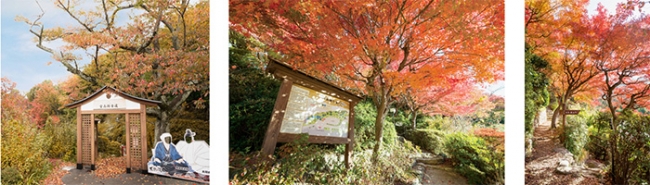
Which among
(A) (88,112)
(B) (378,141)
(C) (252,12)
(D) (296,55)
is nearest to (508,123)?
(B) (378,141)

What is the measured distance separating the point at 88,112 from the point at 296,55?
190 centimetres

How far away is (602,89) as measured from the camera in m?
3.29

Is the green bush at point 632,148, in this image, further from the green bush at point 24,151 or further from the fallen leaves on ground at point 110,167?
the green bush at point 24,151

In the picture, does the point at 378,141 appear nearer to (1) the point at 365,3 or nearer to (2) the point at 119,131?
(1) the point at 365,3

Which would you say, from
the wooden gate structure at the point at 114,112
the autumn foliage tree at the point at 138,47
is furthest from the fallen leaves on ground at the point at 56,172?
the autumn foliage tree at the point at 138,47

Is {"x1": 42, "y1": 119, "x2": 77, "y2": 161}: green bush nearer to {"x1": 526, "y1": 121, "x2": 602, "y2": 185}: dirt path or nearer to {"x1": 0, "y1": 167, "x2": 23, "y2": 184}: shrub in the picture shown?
{"x1": 0, "y1": 167, "x2": 23, "y2": 184}: shrub

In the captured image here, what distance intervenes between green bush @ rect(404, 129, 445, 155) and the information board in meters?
0.63

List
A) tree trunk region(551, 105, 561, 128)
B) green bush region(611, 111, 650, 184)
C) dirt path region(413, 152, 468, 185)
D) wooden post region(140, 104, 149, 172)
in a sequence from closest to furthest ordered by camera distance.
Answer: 1. green bush region(611, 111, 650, 184)
2. wooden post region(140, 104, 149, 172)
3. tree trunk region(551, 105, 561, 128)
4. dirt path region(413, 152, 468, 185)

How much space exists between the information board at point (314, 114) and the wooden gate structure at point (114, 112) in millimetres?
1185

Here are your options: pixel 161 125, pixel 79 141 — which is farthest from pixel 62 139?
pixel 161 125

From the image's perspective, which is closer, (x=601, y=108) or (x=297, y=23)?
(x=601, y=108)

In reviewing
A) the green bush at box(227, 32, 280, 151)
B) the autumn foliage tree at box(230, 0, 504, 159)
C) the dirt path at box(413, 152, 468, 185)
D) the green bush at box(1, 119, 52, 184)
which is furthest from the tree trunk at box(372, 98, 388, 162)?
the green bush at box(1, 119, 52, 184)

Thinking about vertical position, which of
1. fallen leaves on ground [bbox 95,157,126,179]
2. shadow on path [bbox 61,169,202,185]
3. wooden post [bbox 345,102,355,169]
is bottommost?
shadow on path [bbox 61,169,202,185]

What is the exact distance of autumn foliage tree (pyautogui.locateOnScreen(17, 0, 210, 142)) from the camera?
3334 millimetres
